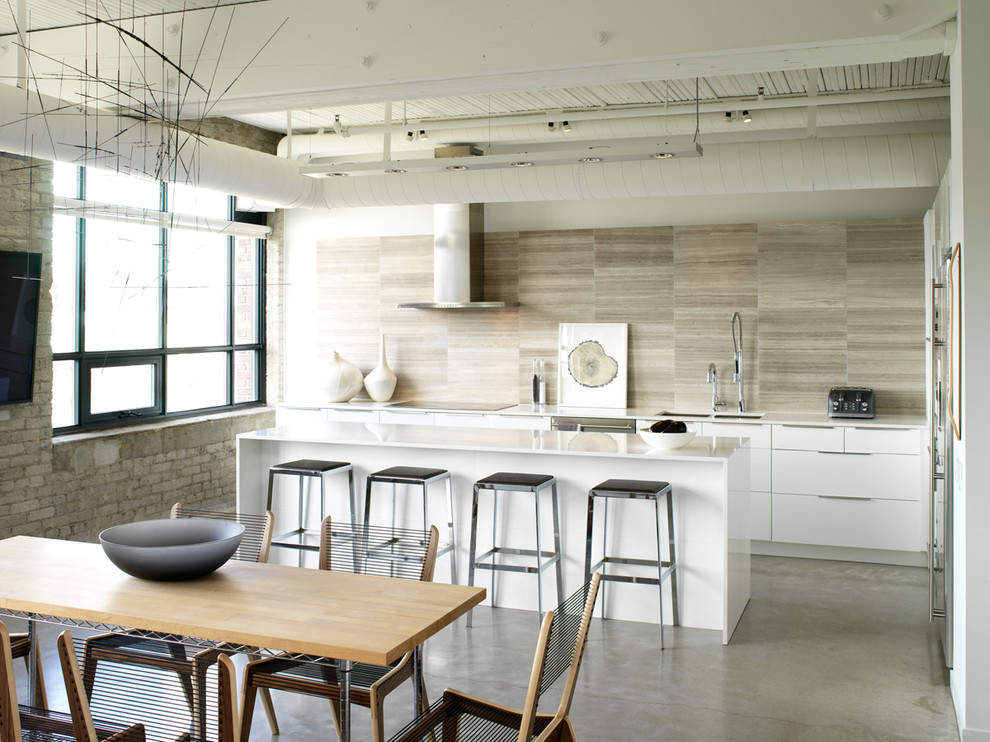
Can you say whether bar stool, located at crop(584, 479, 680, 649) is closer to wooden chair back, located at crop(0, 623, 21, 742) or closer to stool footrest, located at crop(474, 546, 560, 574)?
stool footrest, located at crop(474, 546, 560, 574)

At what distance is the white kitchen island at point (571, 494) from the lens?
4988mm

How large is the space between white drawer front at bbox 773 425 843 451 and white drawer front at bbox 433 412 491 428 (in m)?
2.26

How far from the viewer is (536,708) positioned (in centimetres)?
249

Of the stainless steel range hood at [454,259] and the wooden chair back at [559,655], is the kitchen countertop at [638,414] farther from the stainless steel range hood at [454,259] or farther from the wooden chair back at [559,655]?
the wooden chair back at [559,655]

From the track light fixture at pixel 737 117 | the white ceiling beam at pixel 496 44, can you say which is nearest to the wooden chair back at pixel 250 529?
the white ceiling beam at pixel 496 44

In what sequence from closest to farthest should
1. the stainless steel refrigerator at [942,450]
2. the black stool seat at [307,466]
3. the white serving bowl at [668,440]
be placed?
1. the stainless steel refrigerator at [942,450]
2. the white serving bowl at [668,440]
3. the black stool seat at [307,466]

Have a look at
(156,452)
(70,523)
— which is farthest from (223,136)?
(70,523)

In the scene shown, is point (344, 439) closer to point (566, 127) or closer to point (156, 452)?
point (156, 452)

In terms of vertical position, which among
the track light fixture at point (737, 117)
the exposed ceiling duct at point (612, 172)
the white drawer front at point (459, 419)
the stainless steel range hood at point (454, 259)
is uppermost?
the track light fixture at point (737, 117)

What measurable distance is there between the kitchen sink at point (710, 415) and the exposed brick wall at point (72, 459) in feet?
12.3

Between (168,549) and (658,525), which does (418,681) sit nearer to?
(168,549)

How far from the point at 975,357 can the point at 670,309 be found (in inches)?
159

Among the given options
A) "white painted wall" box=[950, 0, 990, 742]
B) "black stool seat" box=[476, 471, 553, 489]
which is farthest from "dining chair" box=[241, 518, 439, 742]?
"white painted wall" box=[950, 0, 990, 742]

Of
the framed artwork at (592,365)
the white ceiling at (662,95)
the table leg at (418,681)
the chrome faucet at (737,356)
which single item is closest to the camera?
the table leg at (418,681)
